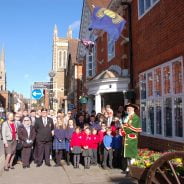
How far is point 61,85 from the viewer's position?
236ft

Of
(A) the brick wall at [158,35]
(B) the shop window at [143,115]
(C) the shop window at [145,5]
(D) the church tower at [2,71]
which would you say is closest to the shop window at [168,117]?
(A) the brick wall at [158,35]

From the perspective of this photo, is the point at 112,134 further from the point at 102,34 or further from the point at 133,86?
the point at 102,34

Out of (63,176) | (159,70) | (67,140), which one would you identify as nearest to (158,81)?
(159,70)

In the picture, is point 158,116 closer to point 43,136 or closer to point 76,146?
point 76,146

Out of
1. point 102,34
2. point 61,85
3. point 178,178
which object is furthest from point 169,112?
point 61,85

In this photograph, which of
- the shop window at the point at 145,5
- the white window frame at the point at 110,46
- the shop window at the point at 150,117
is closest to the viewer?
the shop window at the point at 145,5

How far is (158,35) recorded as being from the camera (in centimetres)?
1056

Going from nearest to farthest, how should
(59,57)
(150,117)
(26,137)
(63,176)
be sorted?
(63,176) < (26,137) < (150,117) < (59,57)

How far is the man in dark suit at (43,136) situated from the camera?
1084cm

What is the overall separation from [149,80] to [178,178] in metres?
7.07

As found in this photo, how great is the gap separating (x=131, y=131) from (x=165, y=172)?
345 cm

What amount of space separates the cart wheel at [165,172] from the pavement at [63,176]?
3.07 m

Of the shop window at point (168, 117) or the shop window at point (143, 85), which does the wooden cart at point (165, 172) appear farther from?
the shop window at point (143, 85)

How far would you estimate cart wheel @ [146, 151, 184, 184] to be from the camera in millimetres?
4648
